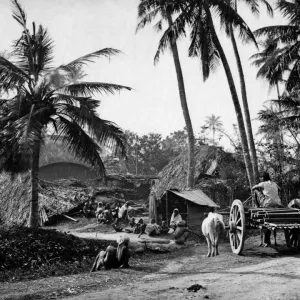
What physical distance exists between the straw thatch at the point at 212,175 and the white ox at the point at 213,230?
10.4 metres

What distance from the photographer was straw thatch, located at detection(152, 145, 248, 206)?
21625 mm

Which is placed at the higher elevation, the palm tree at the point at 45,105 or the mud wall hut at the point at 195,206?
the palm tree at the point at 45,105

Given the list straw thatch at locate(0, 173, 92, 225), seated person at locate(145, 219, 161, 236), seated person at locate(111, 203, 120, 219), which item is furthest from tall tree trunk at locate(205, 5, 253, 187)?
straw thatch at locate(0, 173, 92, 225)

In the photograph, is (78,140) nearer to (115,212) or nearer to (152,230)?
(152,230)

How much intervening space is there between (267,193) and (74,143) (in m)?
6.31

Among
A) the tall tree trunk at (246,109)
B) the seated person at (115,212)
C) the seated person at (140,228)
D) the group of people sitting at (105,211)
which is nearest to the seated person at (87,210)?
the group of people sitting at (105,211)

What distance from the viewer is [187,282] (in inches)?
273

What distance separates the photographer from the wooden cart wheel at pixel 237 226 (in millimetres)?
9717

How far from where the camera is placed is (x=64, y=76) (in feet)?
42.0

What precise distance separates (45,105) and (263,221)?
7499 mm

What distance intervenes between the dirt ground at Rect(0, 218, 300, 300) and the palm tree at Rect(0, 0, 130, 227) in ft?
13.6

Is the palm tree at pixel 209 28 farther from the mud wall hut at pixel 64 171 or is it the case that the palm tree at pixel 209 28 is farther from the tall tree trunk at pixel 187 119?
the mud wall hut at pixel 64 171

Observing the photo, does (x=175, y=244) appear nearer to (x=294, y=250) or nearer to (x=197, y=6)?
(x=294, y=250)

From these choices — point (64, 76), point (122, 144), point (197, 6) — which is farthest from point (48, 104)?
point (197, 6)
